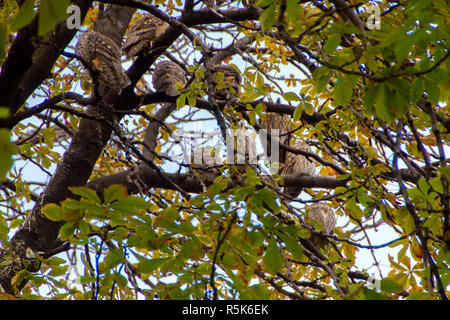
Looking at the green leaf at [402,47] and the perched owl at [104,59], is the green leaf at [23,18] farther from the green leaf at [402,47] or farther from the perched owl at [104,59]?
the perched owl at [104,59]

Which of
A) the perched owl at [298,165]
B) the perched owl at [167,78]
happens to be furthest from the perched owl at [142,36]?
the perched owl at [298,165]

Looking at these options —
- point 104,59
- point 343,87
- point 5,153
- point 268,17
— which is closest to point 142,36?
point 104,59

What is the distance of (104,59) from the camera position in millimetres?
2463

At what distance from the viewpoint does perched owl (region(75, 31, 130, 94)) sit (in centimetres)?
245

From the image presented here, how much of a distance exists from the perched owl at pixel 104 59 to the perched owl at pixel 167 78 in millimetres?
520

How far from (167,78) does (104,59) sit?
0.63 m

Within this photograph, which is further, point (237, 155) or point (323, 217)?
point (323, 217)

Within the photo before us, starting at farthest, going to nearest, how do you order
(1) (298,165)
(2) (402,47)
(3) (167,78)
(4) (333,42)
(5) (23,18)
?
(1) (298,165) < (3) (167,78) < (4) (333,42) < (2) (402,47) < (5) (23,18)

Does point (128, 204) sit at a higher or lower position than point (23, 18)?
lower

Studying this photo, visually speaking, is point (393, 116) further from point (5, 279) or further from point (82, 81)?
point (82, 81)

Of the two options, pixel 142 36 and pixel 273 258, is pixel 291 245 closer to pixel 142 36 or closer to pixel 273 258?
pixel 273 258

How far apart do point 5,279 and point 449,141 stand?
2.61m

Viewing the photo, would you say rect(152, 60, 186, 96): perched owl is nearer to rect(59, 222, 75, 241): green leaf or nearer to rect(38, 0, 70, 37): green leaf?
rect(59, 222, 75, 241): green leaf
